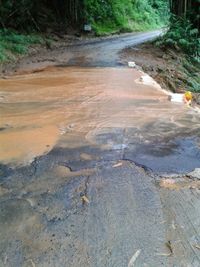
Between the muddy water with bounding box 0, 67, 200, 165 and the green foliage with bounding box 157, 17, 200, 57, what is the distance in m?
7.81

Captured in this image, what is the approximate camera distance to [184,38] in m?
15.7

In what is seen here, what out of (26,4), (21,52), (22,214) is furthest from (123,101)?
(26,4)

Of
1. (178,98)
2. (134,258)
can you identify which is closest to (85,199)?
(134,258)

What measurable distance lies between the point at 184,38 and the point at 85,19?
10840mm

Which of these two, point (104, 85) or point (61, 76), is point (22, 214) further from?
point (61, 76)

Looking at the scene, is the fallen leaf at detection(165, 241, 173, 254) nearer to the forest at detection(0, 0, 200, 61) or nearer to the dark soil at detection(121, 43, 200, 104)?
the dark soil at detection(121, 43, 200, 104)

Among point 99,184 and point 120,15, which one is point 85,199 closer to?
point 99,184

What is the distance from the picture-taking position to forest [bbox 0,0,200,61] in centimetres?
1561

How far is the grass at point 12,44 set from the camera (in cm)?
1298

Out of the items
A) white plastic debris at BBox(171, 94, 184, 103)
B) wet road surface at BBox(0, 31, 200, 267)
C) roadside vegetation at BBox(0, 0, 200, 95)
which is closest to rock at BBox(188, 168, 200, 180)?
wet road surface at BBox(0, 31, 200, 267)

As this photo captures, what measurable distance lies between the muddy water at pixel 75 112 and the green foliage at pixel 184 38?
7811mm

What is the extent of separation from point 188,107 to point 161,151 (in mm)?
2055

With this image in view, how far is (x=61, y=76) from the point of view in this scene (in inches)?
360

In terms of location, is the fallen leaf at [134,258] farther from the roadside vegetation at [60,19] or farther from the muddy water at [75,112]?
the roadside vegetation at [60,19]
